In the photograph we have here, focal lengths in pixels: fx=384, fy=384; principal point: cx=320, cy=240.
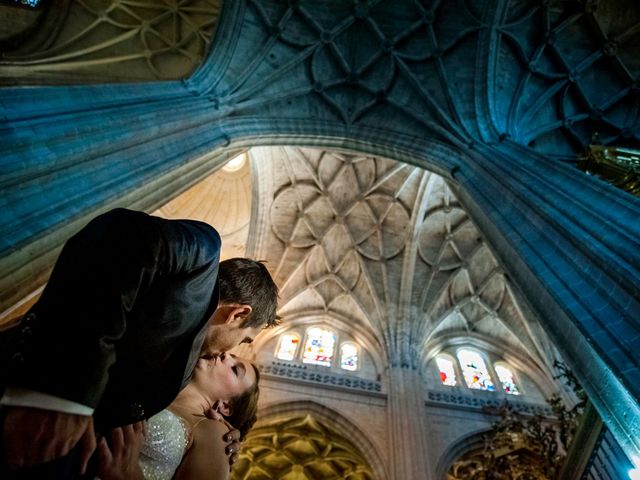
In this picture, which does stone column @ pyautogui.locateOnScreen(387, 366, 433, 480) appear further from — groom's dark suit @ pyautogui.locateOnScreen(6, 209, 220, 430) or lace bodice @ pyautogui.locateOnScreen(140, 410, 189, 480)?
groom's dark suit @ pyautogui.locateOnScreen(6, 209, 220, 430)

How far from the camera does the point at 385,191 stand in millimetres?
15133

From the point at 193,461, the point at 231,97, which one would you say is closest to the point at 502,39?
the point at 231,97

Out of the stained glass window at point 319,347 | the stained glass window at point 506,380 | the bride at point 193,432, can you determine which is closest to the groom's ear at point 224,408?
the bride at point 193,432

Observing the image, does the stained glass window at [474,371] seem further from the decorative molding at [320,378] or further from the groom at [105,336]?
the groom at [105,336]

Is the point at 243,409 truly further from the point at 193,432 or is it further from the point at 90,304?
the point at 90,304

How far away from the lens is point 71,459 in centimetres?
88

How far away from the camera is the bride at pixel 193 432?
1.10 m

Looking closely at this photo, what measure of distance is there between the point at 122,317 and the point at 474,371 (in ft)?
50.7

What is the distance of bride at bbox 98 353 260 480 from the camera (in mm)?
1096

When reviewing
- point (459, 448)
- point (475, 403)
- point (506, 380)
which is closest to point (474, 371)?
point (506, 380)

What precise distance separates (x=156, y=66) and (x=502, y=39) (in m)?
Result: 11.3

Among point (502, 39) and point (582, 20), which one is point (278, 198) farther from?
point (582, 20)

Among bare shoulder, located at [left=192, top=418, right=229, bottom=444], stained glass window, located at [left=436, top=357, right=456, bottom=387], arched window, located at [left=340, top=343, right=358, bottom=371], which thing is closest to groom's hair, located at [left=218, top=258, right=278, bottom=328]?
bare shoulder, located at [left=192, top=418, right=229, bottom=444]

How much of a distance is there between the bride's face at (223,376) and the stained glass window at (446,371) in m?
13.0
